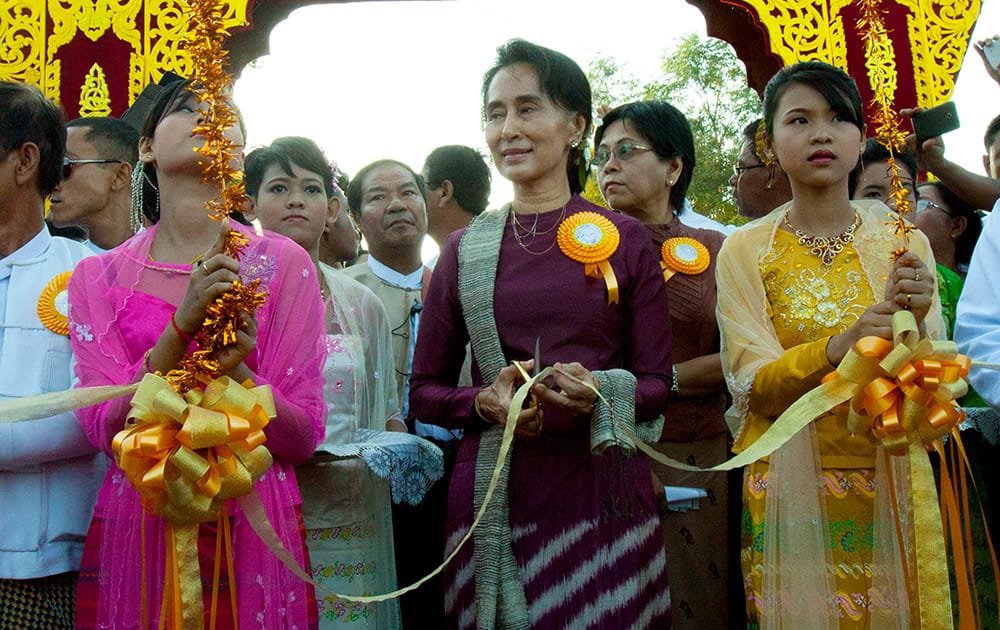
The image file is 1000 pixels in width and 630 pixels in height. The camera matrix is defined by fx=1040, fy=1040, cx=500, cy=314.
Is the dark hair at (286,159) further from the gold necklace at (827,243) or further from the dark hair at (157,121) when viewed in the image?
the gold necklace at (827,243)

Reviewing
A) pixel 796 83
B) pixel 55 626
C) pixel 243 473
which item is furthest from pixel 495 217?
pixel 55 626

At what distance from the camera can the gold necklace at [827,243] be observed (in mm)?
2646

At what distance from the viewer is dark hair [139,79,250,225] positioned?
2492 millimetres

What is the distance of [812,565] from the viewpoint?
2373mm

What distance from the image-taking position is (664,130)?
11.6 ft

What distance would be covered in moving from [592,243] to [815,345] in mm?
578

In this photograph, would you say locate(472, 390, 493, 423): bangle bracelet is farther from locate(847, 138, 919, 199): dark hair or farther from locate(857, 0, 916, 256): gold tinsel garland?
locate(847, 138, 919, 199): dark hair

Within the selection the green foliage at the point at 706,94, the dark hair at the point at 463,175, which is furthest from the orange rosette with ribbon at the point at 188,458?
the green foliage at the point at 706,94

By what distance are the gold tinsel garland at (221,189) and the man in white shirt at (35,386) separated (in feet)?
1.74

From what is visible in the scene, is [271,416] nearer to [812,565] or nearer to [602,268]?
[602,268]

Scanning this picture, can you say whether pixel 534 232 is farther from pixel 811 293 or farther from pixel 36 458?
pixel 36 458

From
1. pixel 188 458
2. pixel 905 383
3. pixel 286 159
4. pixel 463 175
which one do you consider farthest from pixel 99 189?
pixel 905 383

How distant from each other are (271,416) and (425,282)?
1837 mm

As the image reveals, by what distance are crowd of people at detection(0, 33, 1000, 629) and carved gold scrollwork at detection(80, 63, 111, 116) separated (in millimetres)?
3175
